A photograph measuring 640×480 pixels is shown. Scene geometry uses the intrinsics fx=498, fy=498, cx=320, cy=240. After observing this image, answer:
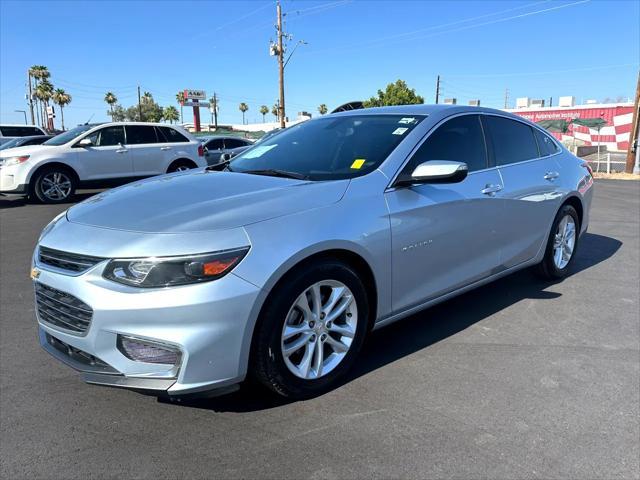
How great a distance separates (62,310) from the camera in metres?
2.51

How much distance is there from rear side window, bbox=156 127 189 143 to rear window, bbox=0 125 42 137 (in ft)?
36.6

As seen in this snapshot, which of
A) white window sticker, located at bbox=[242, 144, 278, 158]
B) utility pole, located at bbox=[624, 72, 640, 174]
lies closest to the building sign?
utility pole, located at bbox=[624, 72, 640, 174]

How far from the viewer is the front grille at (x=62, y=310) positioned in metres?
2.39

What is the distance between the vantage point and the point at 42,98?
67312mm

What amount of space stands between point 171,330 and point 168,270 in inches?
10.8

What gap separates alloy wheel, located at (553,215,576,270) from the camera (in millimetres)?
4875

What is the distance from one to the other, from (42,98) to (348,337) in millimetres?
77154

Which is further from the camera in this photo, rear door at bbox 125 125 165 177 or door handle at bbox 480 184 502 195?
rear door at bbox 125 125 165 177

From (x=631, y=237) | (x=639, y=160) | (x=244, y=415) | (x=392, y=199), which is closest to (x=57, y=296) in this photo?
(x=244, y=415)

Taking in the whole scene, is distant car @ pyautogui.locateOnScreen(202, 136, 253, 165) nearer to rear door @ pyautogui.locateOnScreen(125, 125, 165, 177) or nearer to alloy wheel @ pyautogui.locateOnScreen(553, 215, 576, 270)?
rear door @ pyautogui.locateOnScreen(125, 125, 165, 177)

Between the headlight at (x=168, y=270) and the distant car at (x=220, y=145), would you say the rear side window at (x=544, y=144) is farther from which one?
the distant car at (x=220, y=145)

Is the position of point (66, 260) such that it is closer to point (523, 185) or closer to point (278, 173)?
point (278, 173)

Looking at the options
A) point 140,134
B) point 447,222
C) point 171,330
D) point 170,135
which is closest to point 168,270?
point 171,330

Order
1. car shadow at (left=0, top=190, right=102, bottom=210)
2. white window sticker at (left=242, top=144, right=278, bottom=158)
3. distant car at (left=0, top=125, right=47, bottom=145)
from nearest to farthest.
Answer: white window sticker at (left=242, top=144, right=278, bottom=158) < car shadow at (left=0, top=190, right=102, bottom=210) < distant car at (left=0, top=125, right=47, bottom=145)
